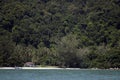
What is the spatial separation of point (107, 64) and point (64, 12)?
141 ft

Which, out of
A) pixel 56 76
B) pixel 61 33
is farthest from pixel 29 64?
pixel 56 76

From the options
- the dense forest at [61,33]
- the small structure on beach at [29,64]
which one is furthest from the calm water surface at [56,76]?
the small structure on beach at [29,64]

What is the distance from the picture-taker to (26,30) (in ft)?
392

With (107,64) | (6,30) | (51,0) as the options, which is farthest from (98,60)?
(51,0)

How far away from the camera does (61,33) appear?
4815 inches

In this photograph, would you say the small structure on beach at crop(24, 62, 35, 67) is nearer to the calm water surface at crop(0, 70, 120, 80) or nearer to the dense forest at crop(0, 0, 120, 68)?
the dense forest at crop(0, 0, 120, 68)

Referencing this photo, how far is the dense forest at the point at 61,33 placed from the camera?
98.0m

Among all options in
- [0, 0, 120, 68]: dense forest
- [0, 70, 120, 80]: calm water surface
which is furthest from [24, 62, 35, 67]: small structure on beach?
[0, 70, 120, 80]: calm water surface

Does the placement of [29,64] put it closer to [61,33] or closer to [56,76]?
[61,33]

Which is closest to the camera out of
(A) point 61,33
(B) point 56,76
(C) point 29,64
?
(B) point 56,76

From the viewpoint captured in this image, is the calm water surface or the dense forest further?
the dense forest

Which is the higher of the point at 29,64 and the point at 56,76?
the point at 56,76

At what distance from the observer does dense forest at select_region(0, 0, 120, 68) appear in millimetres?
98000

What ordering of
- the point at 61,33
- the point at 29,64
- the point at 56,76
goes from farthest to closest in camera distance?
the point at 61,33 → the point at 29,64 → the point at 56,76
